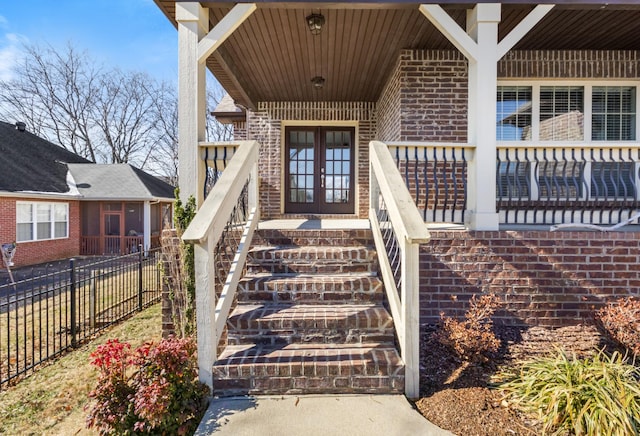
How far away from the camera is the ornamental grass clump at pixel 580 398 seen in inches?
80.6

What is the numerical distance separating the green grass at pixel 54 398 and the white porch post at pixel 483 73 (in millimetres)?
4219

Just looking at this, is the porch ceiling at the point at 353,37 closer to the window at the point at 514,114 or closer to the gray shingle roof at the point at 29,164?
the window at the point at 514,114

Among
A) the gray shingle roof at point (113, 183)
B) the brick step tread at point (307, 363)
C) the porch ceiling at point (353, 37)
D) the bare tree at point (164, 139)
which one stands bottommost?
the brick step tread at point (307, 363)

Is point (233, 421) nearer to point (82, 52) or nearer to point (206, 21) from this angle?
point (206, 21)

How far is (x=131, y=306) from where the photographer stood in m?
6.47

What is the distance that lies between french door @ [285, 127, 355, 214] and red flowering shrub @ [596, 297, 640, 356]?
5.03 metres

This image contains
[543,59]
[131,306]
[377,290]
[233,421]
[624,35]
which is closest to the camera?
[233,421]

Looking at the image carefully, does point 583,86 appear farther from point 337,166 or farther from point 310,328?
point 310,328

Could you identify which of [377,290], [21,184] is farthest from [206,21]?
[21,184]

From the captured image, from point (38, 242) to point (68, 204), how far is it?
6.75 ft

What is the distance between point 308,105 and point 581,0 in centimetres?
482

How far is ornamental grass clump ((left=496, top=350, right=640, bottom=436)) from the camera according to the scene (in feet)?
6.72

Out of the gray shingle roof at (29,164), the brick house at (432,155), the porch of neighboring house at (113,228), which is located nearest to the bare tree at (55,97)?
the gray shingle roof at (29,164)

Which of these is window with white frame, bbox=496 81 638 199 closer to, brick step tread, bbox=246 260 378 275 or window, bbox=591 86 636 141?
window, bbox=591 86 636 141
